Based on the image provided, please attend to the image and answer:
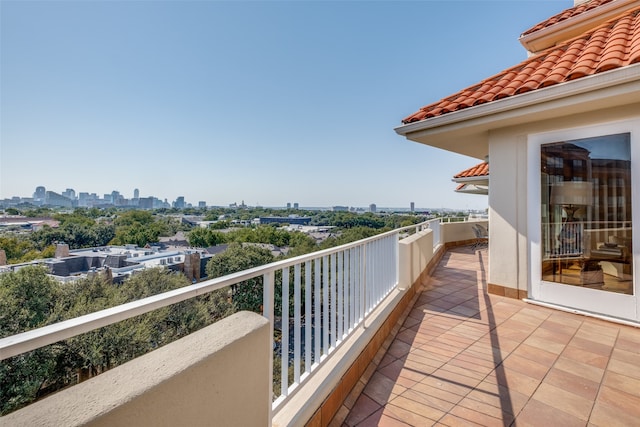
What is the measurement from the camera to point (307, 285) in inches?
82.0

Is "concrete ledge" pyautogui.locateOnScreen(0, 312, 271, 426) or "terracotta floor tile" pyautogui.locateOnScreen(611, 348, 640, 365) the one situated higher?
"concrete ledge" pyautogui.locateOnScreen(0, 312, 271, 426)

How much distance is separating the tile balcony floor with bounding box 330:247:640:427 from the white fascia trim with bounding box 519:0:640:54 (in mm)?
5063

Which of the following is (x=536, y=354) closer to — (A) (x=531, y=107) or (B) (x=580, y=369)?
(B) (x=580, y=369)

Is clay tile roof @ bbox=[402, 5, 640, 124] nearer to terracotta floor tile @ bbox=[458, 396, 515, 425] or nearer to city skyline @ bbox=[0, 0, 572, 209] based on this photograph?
city skyline @ bbox=[0, 0, 572, 209]

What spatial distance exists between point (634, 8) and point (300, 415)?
7378 millimetres

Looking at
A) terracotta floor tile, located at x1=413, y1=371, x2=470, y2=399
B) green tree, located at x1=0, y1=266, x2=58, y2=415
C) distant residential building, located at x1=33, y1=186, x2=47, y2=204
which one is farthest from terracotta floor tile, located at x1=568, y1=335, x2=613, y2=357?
distant residential building, located at x1=33, y1=186, x2=47, y2=204

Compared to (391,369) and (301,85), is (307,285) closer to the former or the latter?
(391,369)

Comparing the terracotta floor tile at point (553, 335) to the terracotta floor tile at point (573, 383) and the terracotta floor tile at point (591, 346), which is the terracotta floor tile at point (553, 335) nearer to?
the terracotta floor tile at point (591, 346)

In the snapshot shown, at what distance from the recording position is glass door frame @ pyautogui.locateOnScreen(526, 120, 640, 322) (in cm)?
341

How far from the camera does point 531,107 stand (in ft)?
12.2

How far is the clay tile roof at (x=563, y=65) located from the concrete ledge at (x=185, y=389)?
4266 millimetres

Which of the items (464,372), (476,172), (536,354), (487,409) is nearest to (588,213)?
(536,354)

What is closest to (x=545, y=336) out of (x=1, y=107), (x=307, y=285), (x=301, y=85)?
(x=307, y=285)

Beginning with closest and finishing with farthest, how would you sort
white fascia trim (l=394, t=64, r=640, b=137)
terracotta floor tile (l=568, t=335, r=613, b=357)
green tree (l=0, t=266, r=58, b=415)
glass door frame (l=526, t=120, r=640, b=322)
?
terracotta floor tile (l=568, t=335, r=613, b=357)
white fascia trim (l=394, t=64, r=640, b=137)
glass door frame (l=526, t=120, r=640, b=322)
green tree (l=0, t=266, r=58, b=415)
